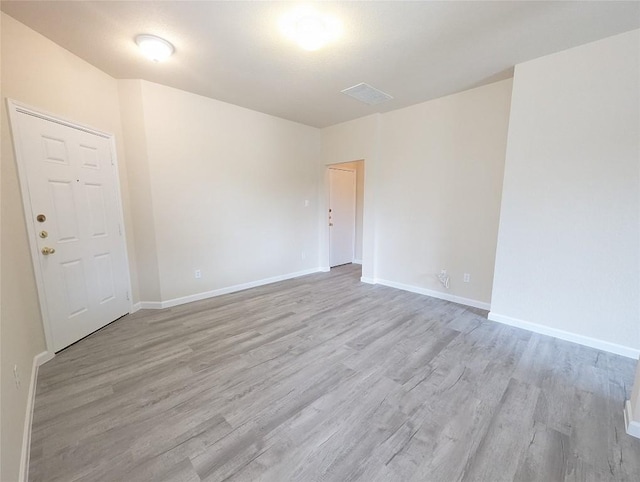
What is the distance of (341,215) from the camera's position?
586 cm

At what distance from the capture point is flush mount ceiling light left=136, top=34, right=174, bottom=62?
223 centimetres

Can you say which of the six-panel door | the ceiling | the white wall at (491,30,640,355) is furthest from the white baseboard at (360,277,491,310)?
the six-panel door

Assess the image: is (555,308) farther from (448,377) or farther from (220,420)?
(220,420)

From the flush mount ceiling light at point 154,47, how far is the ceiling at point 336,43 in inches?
3.1

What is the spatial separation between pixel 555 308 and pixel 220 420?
10.5ft

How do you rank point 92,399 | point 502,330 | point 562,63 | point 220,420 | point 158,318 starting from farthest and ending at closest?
point 158,318
point 502,330
point 562,63
point 92,399
point 220,420

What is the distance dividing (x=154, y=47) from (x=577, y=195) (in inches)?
160

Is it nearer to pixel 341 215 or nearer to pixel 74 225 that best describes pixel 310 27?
pixel 74 225

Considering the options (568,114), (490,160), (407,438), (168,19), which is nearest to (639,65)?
(568,114)

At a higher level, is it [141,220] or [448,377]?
[141,220]

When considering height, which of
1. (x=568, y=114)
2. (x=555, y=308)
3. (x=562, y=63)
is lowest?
(x=555, y=308)

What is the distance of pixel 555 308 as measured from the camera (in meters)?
2.64

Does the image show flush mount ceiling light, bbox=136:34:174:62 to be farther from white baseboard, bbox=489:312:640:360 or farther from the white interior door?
white baseboard, bbox=489:312:640:360

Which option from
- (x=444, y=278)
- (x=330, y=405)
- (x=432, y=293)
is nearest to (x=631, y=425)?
(x=330, y=405)
